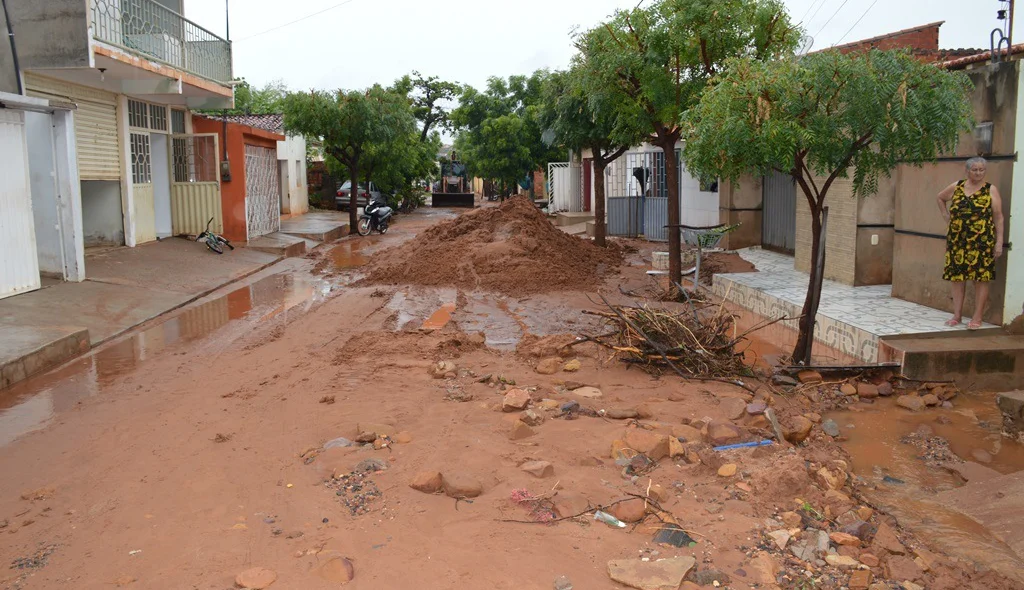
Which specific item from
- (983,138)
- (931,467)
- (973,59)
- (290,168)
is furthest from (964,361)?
(290,168)

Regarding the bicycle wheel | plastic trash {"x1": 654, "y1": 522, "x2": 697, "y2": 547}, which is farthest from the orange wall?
plastic trash {"x1": 654, "y1": 522, "x2": 697, "y2": 547}

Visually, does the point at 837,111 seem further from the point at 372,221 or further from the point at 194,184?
the point at 372,221

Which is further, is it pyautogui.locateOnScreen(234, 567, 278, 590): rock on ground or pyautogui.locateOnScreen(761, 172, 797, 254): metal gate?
pyautogui.locateOnScreen(761, 172, 797, 254): metal gate

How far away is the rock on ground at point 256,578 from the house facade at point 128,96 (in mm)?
9403

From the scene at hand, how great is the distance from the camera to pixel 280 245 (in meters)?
19.3

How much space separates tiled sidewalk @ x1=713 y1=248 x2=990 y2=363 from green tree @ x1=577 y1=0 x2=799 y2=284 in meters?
2.38

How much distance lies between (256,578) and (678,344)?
460cm

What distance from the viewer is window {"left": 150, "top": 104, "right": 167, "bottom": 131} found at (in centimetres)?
1736

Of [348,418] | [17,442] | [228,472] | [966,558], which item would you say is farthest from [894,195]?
[17,442]

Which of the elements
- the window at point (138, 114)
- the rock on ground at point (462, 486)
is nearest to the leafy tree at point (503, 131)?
the window at point (138, 114)

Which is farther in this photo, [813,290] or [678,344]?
[813,290]

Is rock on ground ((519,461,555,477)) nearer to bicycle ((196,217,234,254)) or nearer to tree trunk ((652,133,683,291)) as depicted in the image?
tree trunk ((652,133,683,291))

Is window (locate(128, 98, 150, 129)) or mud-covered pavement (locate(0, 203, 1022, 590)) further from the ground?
window (locate(128, 98, 150, 129))

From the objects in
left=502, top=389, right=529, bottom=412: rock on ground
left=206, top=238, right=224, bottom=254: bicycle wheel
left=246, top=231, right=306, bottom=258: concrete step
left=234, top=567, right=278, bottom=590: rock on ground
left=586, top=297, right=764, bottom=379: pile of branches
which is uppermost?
left=206, top=238, right=224, bottom=254: bicycle wheel
